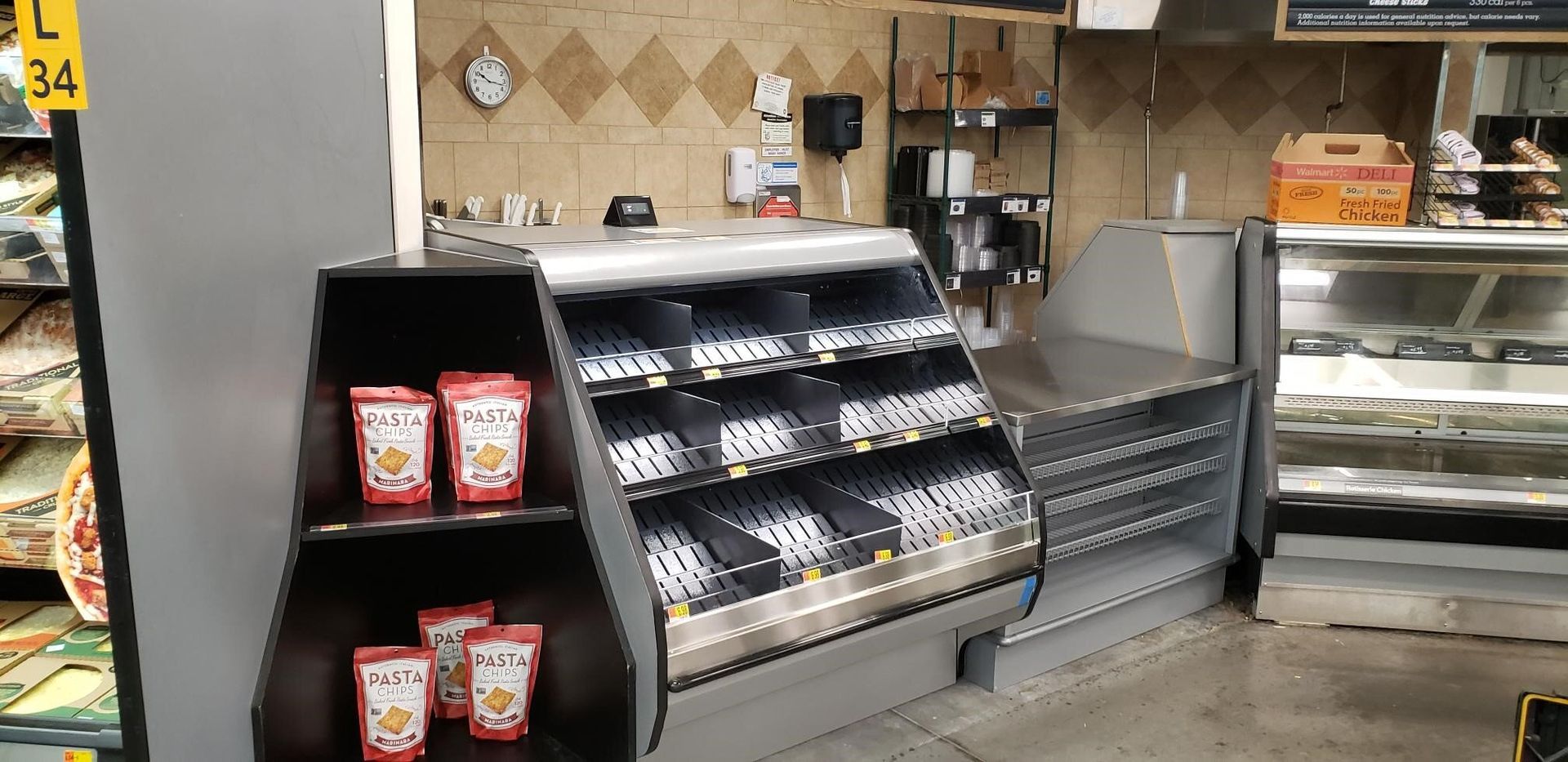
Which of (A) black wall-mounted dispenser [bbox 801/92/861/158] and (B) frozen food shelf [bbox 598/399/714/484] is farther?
(A) black wall-mounted dispenser [bbox 801/92/861/158]

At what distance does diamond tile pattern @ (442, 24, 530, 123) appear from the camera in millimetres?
4586

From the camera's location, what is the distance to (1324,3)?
411 cm

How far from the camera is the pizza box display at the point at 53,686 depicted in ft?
6.91

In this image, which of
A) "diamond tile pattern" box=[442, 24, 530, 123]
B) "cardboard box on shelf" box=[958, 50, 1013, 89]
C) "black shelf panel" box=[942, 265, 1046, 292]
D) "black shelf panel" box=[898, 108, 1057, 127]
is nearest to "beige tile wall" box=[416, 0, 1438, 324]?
"diamond tile pattern" box=[442, 24, 530, 123]

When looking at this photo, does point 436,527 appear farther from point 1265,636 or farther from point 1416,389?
point 1416,389

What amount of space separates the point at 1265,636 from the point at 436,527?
3069 mm

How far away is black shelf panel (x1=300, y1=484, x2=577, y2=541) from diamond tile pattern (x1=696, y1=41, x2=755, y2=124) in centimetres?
362

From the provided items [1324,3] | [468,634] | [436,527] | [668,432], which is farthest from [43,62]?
[1324,3]

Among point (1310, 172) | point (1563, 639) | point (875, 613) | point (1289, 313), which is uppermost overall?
point (1310, 172)

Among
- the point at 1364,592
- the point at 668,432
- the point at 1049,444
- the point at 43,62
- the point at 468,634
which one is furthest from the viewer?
the point at 1364,592

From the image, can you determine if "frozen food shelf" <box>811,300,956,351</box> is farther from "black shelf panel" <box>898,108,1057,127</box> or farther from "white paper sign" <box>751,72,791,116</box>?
"black shelf panel" <box>898,108,1057,127</box>

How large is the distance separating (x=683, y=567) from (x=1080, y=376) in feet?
5.87

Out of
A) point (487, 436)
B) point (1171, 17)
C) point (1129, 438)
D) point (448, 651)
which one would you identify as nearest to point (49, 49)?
point (487, 436)

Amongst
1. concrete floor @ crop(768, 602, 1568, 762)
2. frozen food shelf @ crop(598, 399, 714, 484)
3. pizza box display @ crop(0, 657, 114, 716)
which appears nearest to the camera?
pizza box display @ crop(0, 657, 114, 716)
